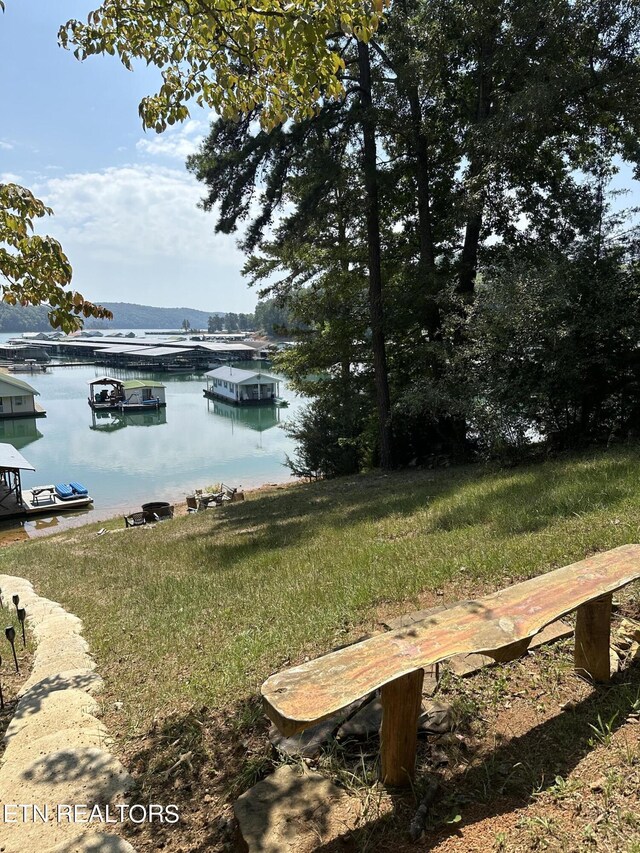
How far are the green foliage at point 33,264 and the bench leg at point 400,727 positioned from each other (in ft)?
9.24

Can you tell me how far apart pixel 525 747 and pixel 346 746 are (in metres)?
0.83

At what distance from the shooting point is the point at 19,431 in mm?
39938

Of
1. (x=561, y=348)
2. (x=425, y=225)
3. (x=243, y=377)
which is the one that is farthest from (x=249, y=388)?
(x=561, y=348)

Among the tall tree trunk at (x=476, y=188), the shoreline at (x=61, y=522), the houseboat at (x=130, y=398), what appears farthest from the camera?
the houseboat at (x=130, y=398)

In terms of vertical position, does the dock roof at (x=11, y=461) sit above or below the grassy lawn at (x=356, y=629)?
below

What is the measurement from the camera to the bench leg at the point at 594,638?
2.66 m

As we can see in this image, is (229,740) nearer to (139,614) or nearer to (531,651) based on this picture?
(531,651)

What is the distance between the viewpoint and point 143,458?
31.2 meters

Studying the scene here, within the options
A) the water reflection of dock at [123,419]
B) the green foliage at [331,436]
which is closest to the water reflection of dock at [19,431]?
the water reflection of dock at [123,419]

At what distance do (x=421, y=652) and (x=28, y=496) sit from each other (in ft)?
82.9

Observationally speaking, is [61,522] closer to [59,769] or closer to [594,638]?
[59,769]

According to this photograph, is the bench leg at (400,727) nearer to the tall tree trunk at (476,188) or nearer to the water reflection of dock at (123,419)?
the tall tree trunk at (476,188)

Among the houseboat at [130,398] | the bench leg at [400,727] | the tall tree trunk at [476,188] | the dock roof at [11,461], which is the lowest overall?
the dock roof at [11,461]

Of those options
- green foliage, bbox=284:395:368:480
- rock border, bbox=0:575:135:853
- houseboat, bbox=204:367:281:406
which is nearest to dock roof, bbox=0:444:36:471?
green foliage, bbox=284:395:368:480
